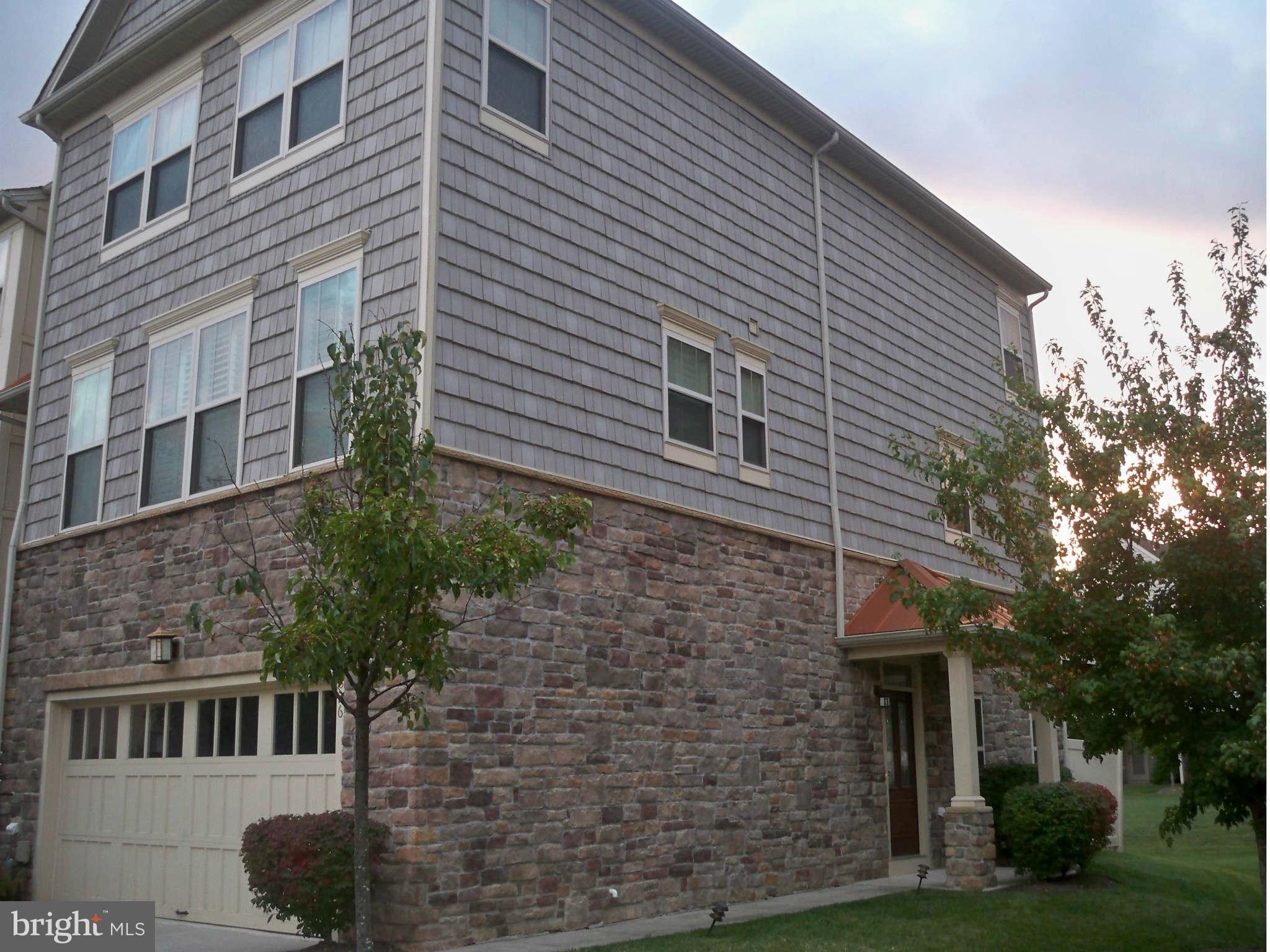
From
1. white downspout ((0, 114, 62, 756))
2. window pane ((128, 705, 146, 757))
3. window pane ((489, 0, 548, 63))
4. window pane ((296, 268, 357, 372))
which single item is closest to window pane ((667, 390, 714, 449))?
window pane ((296, 268, 357, 372))

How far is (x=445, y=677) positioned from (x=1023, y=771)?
1098 cm

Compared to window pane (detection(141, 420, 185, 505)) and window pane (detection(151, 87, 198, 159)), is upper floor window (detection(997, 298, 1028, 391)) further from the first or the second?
window pane (detection(141, 420, 185, 505))

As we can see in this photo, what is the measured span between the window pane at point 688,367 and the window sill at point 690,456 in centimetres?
72

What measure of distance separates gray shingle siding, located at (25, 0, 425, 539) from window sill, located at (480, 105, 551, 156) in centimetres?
77

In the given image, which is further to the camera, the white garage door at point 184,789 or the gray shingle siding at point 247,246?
the gray shingle siding at point 247,246

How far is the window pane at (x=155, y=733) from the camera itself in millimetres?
12578

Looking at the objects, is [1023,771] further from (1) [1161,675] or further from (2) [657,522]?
(1) [1161,675]

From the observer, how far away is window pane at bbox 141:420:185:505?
12.7m

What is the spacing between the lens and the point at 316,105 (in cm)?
1216

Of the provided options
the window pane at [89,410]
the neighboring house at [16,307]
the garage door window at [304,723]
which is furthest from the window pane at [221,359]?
the neighboring house at [16,307]

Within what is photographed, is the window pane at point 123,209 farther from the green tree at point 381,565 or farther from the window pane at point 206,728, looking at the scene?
the green tree at point 381,565

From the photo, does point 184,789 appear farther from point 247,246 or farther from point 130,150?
point 130,150

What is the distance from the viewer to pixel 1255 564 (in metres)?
8.38

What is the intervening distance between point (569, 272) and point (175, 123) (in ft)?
17.3
